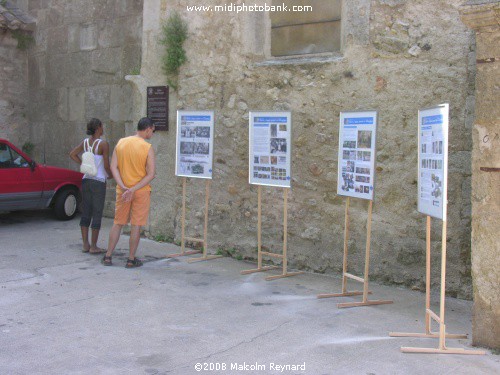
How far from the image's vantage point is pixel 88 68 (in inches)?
449

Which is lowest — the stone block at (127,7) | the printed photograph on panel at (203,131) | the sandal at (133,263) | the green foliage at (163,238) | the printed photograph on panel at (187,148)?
the sandal at (133,263)

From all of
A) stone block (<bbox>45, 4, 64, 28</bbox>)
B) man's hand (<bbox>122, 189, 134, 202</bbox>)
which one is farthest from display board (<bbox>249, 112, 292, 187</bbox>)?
stone block (<bbox>45, 4, 64, 28</bbox>)

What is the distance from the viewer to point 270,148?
7.32 m

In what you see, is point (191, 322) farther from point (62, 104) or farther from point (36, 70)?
point (36, 70)

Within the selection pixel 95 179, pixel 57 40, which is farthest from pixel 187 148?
pixel 57 40

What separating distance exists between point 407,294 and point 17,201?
20.6ft

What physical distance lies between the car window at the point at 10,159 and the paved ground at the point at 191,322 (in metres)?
2.32

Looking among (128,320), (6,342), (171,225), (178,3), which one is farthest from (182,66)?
(6,342)

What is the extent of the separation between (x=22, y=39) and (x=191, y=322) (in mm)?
8622

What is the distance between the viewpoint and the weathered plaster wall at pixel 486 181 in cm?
497

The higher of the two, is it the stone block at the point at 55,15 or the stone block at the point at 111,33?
the stone block at the point at 55,15

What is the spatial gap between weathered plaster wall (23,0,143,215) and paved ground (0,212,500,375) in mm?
3710

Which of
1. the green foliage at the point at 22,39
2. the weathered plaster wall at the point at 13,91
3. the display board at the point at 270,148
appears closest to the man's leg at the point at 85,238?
the display board at the point at 270,148

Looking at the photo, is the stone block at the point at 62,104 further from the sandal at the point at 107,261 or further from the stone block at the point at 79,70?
the sandal at the point at 107,261
